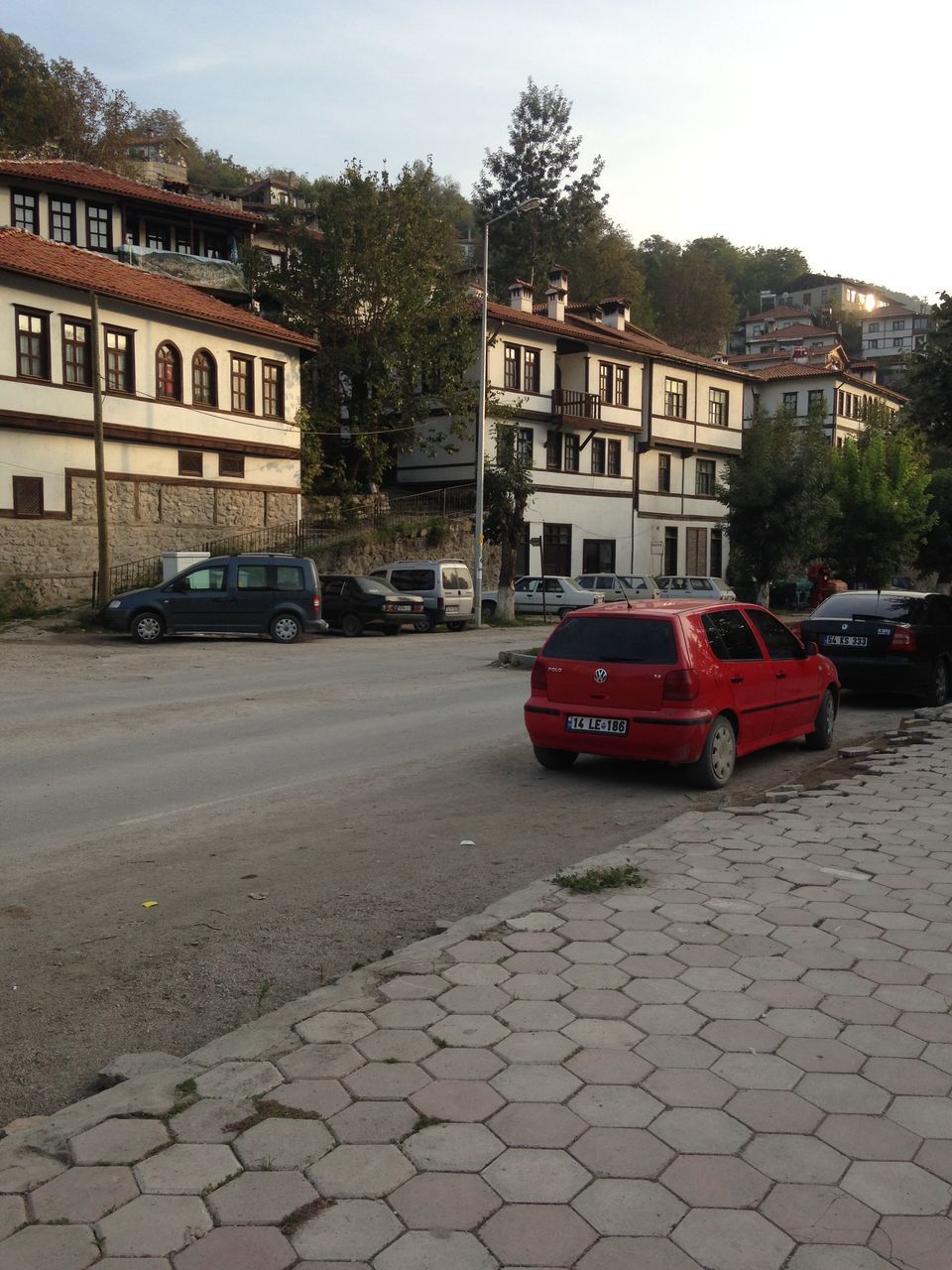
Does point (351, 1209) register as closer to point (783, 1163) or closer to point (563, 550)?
point (783, 1163)

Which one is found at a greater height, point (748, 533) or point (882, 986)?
point (748, 533)

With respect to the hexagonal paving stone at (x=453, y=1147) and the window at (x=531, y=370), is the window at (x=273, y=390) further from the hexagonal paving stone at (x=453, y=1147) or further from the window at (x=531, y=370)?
the hexagonal paving stone at (x=453, y=1147)

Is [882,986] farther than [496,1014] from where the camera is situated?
Yes

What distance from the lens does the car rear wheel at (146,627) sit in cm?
2392

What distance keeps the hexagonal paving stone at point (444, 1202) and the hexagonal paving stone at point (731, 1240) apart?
0.51 m

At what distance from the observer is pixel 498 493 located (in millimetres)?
37656

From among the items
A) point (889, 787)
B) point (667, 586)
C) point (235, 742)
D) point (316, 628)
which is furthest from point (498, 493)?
point (889, 787)

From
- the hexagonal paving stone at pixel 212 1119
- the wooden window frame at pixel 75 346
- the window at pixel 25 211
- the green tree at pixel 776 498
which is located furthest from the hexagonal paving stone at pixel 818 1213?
the window at pixel 25 211

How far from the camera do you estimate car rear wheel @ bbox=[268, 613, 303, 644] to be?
25016 millimetres

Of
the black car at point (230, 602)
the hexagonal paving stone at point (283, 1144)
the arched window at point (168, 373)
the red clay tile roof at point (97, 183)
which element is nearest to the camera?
the hexagonal paving stone at point (283, 1144)

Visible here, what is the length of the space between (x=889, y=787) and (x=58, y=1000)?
6.49 meters

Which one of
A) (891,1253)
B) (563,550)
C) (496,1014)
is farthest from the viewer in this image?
(563,550)

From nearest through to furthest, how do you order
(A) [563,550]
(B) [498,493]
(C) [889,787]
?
1. (C) [889,787]
2. (B) [498,493]
3. (A) [563,550]

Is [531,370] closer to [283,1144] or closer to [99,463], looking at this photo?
[99,463]
